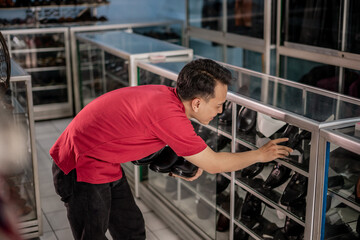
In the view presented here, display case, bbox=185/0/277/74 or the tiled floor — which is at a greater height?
display case, bbox=185/0/277/74

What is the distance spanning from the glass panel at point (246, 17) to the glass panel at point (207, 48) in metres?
0.37

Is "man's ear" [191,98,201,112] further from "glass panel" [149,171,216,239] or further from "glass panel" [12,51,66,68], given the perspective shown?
"glass panel" [12,51,66,68]

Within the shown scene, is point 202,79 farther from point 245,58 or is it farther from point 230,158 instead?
point 245,58

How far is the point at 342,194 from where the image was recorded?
2.10 m

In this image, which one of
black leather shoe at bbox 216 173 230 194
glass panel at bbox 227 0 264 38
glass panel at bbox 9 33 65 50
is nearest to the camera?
black leather shoe at bbox 216 173 230 194

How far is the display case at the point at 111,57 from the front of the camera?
13.1 ft

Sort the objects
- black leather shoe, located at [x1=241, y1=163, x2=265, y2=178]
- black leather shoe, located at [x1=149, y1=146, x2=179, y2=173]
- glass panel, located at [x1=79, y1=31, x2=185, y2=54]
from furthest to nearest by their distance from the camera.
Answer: glass panel, located at [x1=79, y1=31, x2=185, y2=54] → black leather shoe, located at [x1=241, y1=163, x2=265, y2=178] → black leather shoe, located at [x1=149, y1=146, x2=179, y2=173]

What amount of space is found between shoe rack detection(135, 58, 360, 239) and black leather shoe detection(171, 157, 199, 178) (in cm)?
41

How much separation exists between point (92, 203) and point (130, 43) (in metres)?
2.72

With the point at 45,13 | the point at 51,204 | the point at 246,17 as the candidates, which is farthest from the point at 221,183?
the point at 45,13

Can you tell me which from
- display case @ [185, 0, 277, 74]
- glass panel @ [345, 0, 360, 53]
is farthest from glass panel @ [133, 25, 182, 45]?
glass panel @ [345, 0, 360, 53]

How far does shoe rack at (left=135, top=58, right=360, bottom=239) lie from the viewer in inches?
87.2

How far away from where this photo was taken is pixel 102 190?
2191 millimetres

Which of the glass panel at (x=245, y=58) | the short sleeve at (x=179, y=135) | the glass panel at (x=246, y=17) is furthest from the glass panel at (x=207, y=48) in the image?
the short sleeve at (x=179, y=135)
